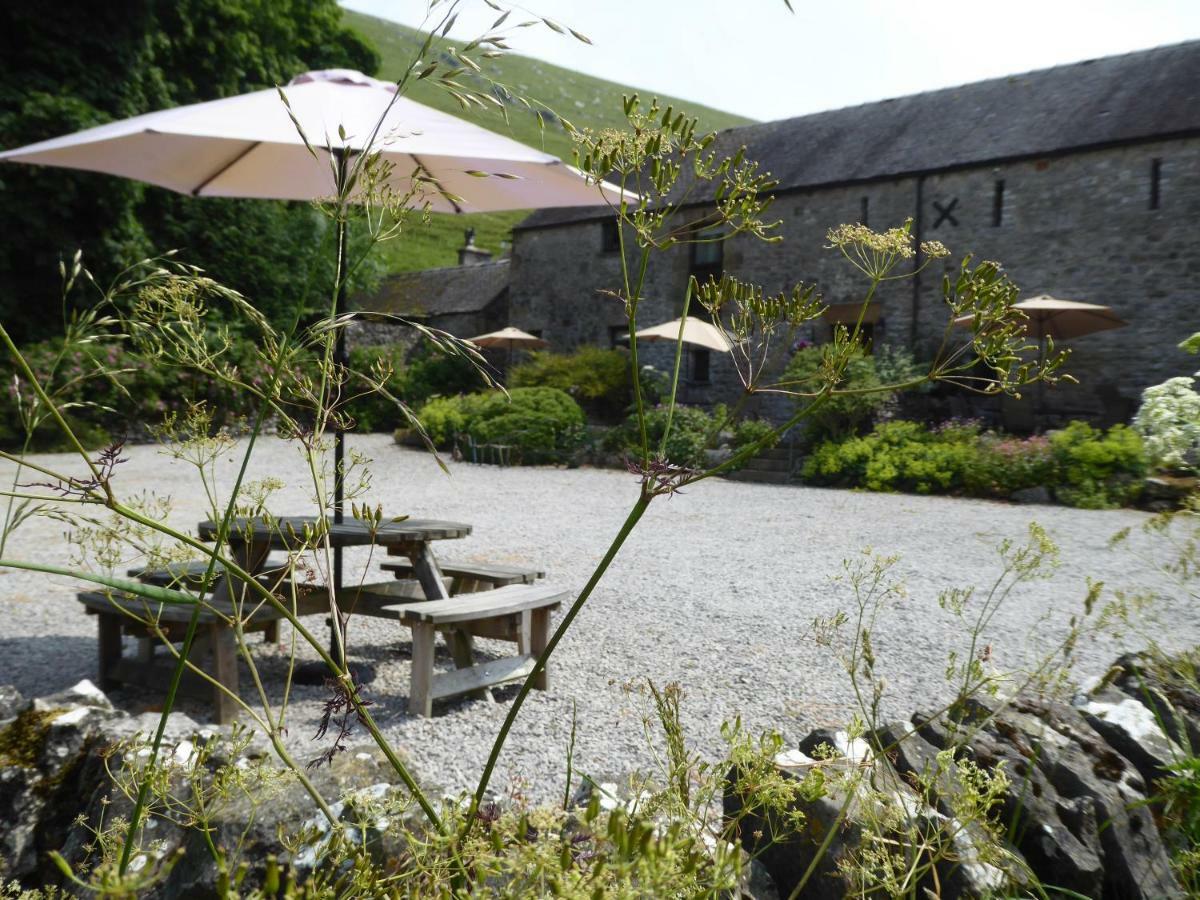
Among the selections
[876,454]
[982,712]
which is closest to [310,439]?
[982,712]

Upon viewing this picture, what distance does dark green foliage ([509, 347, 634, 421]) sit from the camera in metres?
19.5

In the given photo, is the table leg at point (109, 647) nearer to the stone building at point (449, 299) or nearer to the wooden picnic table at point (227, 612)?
the wooden picnic table at point (227, 612)

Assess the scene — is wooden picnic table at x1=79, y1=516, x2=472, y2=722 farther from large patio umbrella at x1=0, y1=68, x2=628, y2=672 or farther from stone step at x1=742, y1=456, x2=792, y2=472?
stone step at x1=742, y1=456, x2=792, y2=472

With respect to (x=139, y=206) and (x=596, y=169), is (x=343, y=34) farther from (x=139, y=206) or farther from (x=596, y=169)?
(x=596, y=169)

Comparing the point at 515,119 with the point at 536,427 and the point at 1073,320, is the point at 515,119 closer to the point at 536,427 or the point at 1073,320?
the point at 536,427

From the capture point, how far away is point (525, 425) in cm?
1620

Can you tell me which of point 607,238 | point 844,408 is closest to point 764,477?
point 844,408

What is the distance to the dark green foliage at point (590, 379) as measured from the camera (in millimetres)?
19469

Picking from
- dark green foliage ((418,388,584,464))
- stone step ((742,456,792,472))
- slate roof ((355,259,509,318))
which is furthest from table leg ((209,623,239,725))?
slate roof ((355,259,509,318))

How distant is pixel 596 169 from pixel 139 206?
68.3ft

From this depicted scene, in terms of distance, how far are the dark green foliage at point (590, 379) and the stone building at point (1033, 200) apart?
6.64 ft

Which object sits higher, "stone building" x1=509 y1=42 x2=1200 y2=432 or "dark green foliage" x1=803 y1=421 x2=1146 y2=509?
"stone building" x1=509 y1=42 x2=1200 y2=432

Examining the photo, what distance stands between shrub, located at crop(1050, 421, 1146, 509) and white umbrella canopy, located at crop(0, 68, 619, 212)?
851cm

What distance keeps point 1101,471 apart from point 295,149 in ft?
34.2
